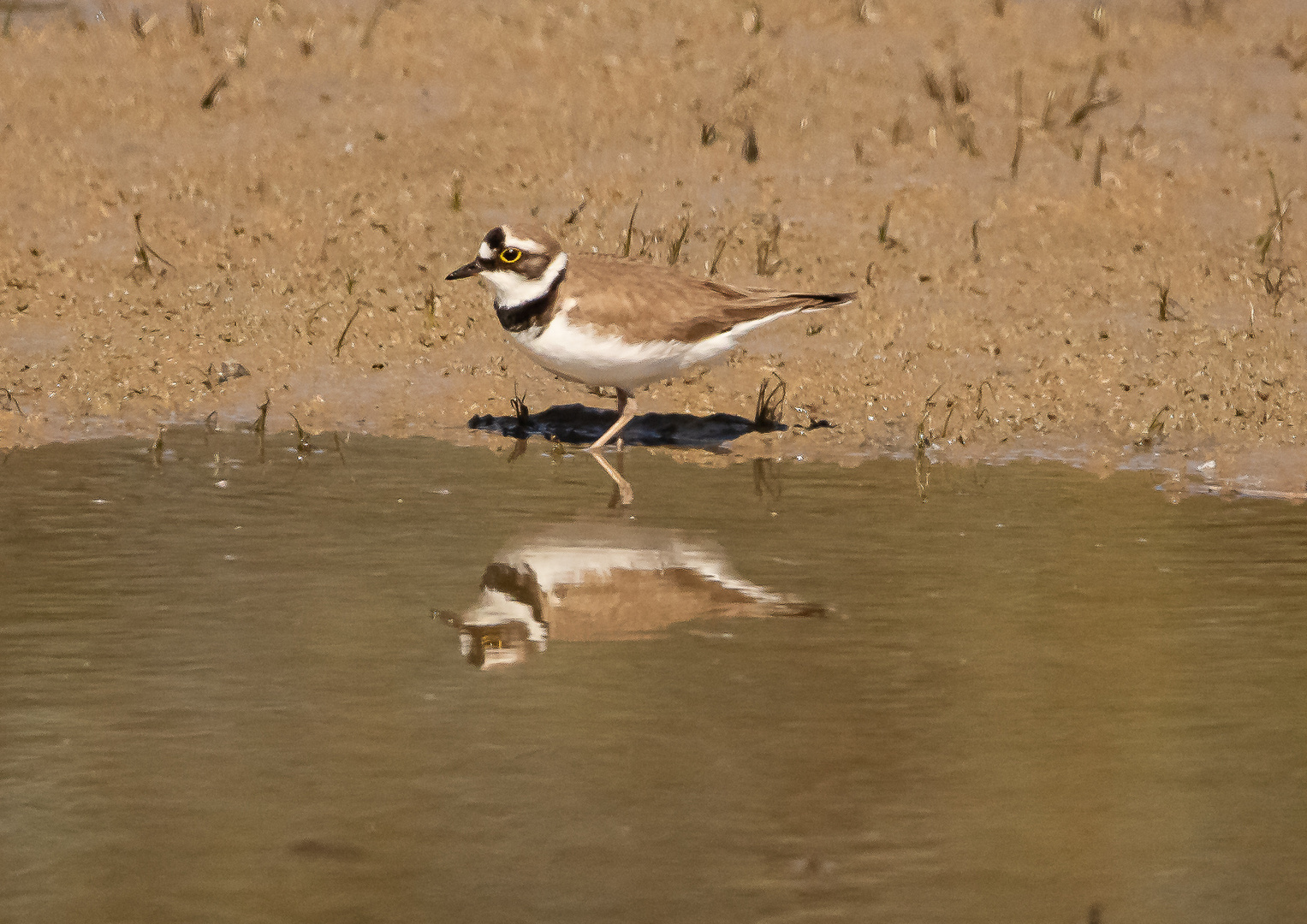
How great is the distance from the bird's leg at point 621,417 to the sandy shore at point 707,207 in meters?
0.54

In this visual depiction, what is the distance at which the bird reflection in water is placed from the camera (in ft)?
18.0

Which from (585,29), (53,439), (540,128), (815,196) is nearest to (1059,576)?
(53,439)

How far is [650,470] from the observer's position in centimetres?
827

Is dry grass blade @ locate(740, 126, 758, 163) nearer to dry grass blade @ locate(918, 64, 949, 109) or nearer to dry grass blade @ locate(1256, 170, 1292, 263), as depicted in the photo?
dry grass blade @ locate(918, 64, 949, 109)

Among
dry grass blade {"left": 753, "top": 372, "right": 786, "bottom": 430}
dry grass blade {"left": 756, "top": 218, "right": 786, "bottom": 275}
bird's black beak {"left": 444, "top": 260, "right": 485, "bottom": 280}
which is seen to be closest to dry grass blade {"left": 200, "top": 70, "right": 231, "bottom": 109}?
dry grass blade {"left": 756, "top": 218, "right": 786, "bottom": 275}

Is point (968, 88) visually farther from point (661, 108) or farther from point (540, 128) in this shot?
point (540, 128)

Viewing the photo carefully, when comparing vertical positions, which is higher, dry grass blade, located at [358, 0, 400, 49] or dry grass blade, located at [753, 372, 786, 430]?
dry grass blade, located at [358, 0, 400, 49]

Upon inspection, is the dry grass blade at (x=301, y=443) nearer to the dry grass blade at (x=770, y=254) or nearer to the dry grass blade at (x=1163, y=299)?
the dry grass blade at (x=770, y=254)

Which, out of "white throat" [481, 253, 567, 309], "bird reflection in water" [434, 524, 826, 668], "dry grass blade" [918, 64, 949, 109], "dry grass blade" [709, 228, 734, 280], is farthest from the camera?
"dry grass blade" [918, 64, 949, 109]

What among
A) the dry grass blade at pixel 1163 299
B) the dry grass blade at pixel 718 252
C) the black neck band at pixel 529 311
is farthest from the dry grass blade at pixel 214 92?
the dry grass blade at pixel 1163 299

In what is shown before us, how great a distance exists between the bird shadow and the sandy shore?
0.14m

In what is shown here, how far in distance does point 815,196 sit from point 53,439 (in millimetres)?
5208

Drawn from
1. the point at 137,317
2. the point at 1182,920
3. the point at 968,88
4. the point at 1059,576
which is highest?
the point at 968,88

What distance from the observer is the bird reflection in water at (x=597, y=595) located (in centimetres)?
549
